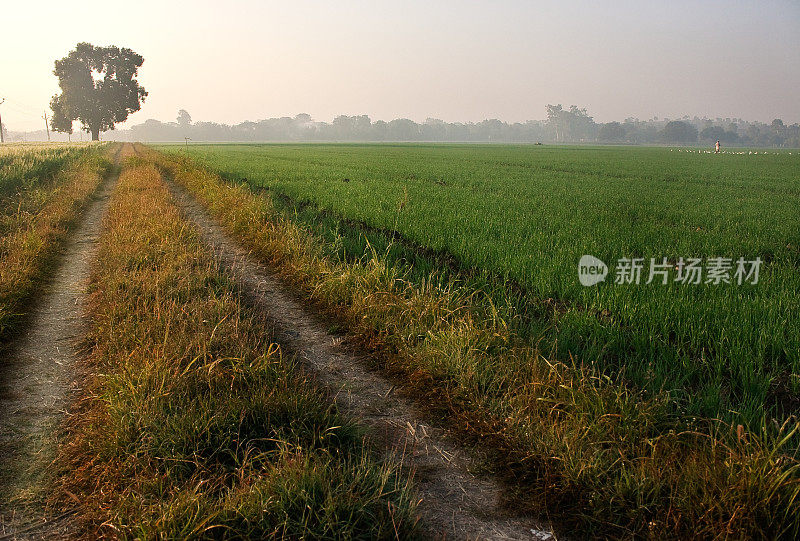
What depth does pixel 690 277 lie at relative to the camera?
534cm

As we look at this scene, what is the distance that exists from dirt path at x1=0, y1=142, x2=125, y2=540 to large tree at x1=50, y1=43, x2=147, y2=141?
7079cm

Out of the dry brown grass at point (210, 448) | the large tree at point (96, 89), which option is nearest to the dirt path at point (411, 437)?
the dry brown grass at point (210, 448)

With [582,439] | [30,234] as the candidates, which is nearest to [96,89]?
[30,234]

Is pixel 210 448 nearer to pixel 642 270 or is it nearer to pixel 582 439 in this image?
pixel 582 439

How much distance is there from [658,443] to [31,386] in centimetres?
403

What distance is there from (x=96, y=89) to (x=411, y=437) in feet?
253

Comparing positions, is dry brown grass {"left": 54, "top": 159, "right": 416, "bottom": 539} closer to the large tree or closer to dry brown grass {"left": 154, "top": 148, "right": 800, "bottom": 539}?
dry brown grass {"left": 154, "top": 148, "right": 800, "bottom": 539}

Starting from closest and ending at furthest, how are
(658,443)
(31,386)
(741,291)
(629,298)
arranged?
(658,443) → (31,386) → (629,298) → (741,291)

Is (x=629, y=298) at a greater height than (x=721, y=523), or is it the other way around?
(x=629, y=298)

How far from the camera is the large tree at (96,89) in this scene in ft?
207

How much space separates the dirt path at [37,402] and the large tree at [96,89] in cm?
7079

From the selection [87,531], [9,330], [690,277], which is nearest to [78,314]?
[9,330]

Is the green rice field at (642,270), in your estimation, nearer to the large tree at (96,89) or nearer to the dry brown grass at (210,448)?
the dry brown grass at (210,448)

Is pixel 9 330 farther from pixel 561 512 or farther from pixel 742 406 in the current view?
pixel 742 406
